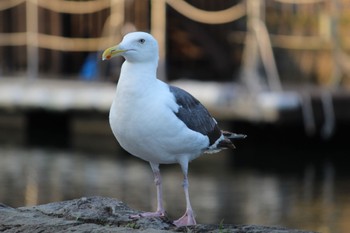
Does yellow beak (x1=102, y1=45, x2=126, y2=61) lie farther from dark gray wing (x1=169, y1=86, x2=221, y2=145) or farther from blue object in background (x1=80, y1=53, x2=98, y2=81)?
blue object in background (x1=80, y1=53, x2=98, y2=81)

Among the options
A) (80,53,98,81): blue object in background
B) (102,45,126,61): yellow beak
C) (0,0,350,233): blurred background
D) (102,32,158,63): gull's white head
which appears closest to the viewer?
(102,45,126,61): yellow beak

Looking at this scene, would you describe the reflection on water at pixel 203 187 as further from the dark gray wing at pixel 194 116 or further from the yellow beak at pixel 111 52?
the yellow beak at pixel 111 52

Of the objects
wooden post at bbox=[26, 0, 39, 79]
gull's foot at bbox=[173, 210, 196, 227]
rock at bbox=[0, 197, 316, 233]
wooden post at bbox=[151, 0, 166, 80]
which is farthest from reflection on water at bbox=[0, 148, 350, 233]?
rock at bbox=[0, 197, 316, 233]

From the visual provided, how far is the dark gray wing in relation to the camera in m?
6.56

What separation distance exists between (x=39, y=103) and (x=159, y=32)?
2.31 metres

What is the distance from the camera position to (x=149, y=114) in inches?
247

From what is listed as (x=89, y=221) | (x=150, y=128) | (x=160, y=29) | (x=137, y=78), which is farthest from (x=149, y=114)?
(x=160, y=29)

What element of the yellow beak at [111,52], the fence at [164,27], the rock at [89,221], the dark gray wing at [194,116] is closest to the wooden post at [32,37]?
the fence at [164,27]

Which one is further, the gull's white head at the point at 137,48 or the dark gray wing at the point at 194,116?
the dark gray wing at the point at 194,116

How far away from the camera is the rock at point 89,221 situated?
599cm

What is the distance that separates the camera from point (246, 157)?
16.0 meters

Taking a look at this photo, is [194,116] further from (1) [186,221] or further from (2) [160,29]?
(2) [160,29]

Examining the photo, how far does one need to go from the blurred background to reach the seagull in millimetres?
4749

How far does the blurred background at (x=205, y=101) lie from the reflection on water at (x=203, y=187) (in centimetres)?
2
